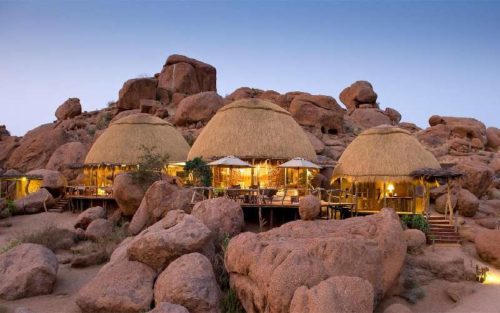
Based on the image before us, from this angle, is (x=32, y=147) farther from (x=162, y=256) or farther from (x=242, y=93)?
(x=162, y=256)

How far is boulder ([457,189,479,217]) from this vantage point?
19.6 meters

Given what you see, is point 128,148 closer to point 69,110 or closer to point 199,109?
point 199,109

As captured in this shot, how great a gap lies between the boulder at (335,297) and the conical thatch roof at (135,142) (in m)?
19.2

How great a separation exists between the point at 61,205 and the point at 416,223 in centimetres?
1777

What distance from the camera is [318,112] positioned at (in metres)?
33.9

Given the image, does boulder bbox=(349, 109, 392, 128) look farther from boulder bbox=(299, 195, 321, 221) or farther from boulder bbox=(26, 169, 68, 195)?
boulder bbox=(299, 195, 321, 221)

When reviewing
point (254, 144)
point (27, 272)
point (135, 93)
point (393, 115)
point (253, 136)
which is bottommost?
point (27, 272)

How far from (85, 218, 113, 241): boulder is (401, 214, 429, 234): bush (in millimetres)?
11512

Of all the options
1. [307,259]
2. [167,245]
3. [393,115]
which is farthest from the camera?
[393,115]

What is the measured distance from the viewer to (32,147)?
33750mm

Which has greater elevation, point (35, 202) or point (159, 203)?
point (159, 203)

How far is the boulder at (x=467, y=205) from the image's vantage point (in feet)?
64.2

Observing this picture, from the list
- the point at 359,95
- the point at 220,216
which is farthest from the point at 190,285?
→ the point at 359,95

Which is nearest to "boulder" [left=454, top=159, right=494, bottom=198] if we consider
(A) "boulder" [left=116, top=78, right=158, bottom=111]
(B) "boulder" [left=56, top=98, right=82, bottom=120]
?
(A) "boulder" [left=116, top=78, right=158, bottom=111]
